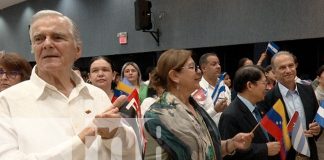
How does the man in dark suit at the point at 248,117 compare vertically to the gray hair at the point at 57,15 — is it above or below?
below

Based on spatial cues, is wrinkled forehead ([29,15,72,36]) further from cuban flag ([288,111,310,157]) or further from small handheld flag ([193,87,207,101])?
small handheld flag ([193,87,207,101])

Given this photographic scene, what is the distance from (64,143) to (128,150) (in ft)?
0.85

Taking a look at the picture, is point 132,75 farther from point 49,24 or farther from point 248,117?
point 49,24

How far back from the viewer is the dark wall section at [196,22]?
5543 millimetres

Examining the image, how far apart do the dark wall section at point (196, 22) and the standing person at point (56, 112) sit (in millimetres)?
4596

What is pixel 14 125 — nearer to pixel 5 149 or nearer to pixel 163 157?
pixel 5 149

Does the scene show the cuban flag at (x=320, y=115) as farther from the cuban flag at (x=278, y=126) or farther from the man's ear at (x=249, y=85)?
the man's ear at (x=249, y=85)

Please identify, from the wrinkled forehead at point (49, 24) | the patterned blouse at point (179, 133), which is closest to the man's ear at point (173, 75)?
the patterned blouse at point (179, 133)

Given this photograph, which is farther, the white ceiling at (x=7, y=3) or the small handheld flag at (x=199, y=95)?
the white ceiling at (x=7, y=3)

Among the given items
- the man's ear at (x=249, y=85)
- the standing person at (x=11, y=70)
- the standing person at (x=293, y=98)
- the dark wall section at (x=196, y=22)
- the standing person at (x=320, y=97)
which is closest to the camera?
the standing person at (x=11, y=70)

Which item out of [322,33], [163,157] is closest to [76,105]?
[163,157]

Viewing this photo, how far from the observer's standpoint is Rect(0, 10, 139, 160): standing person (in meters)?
1.19

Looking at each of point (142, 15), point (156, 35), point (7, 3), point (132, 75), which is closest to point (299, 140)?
point (132, 75)

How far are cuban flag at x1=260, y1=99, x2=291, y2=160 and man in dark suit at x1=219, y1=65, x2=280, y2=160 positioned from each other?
0.07 m
